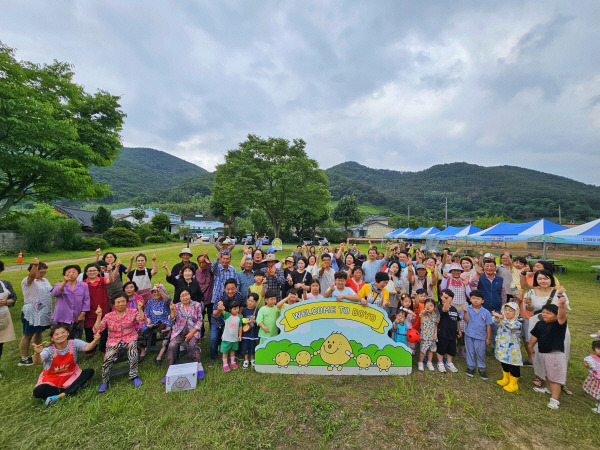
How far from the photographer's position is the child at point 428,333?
403cm

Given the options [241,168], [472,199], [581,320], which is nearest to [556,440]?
[581,320]

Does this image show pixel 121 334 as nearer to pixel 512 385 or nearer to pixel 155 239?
pixel 512 385

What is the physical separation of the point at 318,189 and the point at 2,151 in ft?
59.6

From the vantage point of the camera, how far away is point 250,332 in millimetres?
4191

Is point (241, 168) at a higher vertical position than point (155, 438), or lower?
higher

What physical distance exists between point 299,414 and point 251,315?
1701 mm

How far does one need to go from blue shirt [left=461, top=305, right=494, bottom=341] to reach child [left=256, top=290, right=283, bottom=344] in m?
3.14

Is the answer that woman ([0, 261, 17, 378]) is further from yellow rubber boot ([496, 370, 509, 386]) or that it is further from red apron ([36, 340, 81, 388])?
yellow rubber boot ([496, 370, 509, 386])

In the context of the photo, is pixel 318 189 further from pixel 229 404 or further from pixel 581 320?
pixel 229 404

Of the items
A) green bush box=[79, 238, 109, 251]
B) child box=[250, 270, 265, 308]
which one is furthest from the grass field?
green bush box=[79, 238, 109, 251]

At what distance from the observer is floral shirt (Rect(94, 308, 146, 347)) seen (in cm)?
365

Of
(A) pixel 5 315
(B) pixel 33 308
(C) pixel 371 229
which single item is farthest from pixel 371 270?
(C) pixel 371 229

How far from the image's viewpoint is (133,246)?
78.2 ft

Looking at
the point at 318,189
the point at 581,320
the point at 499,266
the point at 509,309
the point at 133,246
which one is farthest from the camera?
the point at 133,246
